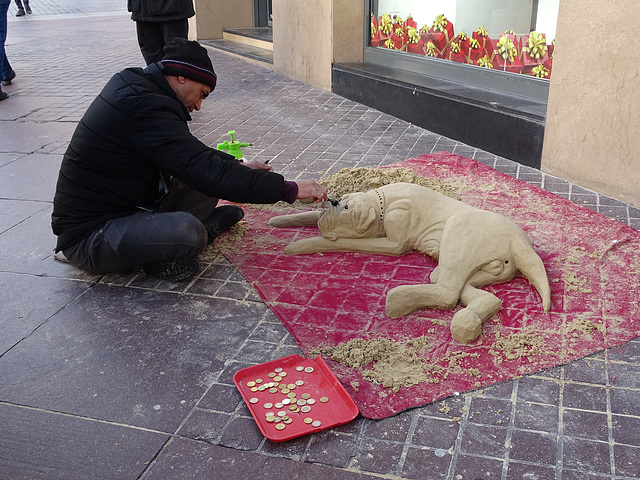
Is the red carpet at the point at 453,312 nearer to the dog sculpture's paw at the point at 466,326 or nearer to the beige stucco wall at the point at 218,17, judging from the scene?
the dog sculpture's paw at the point at 466,326

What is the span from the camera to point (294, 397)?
8.38 ft

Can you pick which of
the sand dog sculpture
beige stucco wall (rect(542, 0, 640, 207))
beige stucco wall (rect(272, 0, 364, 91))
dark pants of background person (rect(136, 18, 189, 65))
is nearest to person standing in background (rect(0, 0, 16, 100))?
dark pants of background person (rect(136, 18, 189, 65))

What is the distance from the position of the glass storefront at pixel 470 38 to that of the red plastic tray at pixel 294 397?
3.87 m

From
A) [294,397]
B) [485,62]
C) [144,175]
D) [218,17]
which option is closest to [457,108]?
[485,62]

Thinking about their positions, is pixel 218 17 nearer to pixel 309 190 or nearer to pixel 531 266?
pixel 309 190

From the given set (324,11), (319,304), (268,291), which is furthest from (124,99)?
(324,11)

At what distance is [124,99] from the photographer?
3.27m

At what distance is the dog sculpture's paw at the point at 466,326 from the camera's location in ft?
9.35

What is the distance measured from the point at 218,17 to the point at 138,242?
1108cm

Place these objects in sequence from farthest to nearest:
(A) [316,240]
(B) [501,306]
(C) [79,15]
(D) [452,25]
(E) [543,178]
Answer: (C) [79,15] < (D) [452,25] < (E) [543,178] < (A) [316,240] < (B) [501,306]

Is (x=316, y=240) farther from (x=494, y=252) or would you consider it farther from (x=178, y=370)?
(x=178, y=370)

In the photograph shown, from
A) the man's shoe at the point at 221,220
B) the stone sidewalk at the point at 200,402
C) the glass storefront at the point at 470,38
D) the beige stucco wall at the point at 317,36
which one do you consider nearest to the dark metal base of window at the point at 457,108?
the glass storefront at the point at 470,38

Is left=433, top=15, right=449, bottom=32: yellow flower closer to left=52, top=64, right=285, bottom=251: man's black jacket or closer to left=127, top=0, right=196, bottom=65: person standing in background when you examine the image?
left=127, top=0, right=196, bottom=65: person standing in background

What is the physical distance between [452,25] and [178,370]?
581 cm
